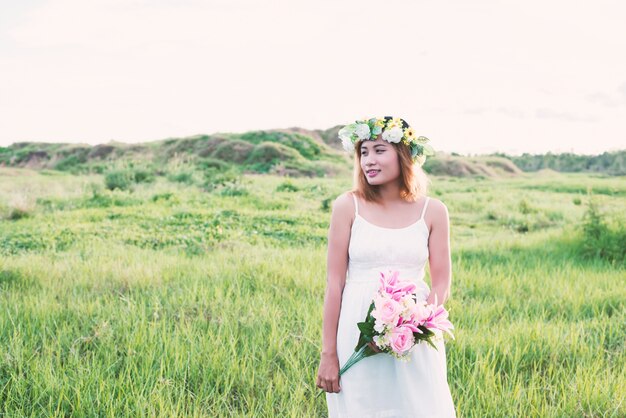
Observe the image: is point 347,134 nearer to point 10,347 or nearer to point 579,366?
point 579,366

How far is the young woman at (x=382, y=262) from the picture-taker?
2.79 meters

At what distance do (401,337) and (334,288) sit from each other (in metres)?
0.47

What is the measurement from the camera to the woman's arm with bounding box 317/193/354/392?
9.23 ft

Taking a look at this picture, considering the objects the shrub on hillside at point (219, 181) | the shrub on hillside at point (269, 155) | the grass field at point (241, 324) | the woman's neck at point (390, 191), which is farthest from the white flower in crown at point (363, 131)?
the shrub on hillside at point (269, 155)

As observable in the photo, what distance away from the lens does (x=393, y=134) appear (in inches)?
116

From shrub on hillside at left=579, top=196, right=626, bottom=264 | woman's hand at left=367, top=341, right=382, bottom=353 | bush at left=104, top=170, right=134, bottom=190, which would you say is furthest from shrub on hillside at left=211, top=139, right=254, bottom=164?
woman's hand at left=367, top=341, right=382, bottom=353

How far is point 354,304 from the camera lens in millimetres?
2855

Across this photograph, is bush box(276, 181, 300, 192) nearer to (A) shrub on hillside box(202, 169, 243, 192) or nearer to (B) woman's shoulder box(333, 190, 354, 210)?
(A) shrub on hillside box(202, 169, 243, 192)

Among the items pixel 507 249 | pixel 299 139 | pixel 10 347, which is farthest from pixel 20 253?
pixel 299 139

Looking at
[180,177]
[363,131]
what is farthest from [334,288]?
[180,177]

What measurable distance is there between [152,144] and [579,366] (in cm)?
4661

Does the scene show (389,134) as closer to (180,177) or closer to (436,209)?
(436,209)

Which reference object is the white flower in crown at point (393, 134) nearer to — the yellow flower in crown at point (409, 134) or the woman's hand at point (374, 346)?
the yellow flower in crown at point (409, 134)

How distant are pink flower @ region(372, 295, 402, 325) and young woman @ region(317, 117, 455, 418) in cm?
30
